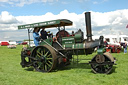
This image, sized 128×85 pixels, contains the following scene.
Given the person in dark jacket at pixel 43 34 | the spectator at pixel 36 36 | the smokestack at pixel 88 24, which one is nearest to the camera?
the smokestack at pixel 88 24

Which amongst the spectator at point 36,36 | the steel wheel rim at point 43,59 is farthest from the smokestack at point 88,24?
the spectator at point 36,36

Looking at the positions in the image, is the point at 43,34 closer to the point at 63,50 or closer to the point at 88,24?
the point at 63,50

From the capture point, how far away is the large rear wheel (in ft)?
22.0

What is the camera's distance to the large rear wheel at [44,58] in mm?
6712

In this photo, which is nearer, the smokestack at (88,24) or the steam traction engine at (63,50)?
the steam traction engine at (63,50)

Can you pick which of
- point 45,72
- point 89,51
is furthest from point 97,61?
point 45,72

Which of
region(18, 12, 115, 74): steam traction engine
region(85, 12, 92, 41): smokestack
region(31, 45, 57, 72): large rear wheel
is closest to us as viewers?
region(18, 12, 115, 74): steam traction engine

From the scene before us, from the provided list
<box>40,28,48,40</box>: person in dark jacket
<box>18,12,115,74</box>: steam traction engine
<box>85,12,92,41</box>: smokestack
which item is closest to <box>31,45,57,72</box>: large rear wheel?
<box>18,12,115,74</box>: steam traction engine

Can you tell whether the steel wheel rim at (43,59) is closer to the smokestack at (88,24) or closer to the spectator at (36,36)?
the spectator at (36,36)

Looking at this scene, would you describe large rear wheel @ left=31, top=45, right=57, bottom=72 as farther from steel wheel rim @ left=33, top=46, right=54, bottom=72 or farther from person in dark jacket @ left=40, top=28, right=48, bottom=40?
person in dark jacket @ left=40, top=28, right=48, bottom=40

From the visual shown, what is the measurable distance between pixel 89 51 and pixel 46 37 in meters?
2.46

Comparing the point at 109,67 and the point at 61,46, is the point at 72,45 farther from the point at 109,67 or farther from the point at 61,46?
the point at 109,67

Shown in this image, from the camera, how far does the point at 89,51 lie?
266 inches

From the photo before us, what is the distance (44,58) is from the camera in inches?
278
